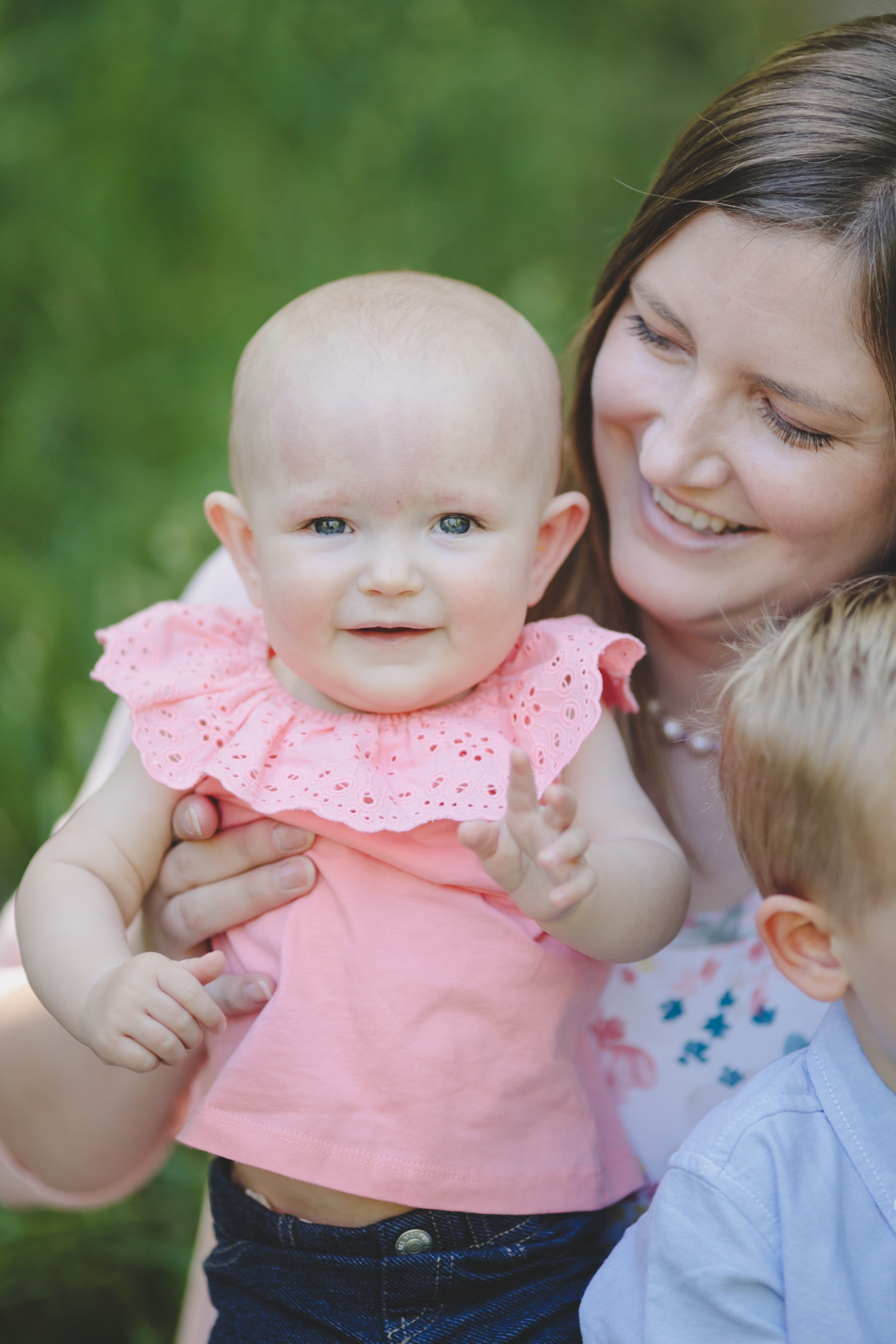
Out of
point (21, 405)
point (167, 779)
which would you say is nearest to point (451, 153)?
point (21, 405)

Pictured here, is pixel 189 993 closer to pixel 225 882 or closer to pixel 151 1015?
pixel 151 1015

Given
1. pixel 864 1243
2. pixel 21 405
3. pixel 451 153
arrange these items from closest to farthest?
pixel 864 1243
pixel 21 405
pixel 451 153

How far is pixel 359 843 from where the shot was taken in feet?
4.84

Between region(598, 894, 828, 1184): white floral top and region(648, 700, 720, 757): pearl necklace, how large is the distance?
0.24 metres

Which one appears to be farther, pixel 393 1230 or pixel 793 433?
pixel 793 433

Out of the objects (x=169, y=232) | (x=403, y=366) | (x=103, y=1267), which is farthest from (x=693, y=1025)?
(x=169, y=232)

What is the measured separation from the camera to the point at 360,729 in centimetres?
153

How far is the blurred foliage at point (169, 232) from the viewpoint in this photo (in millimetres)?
3203

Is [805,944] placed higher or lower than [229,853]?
higher

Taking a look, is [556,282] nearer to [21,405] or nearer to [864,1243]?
[21,405]

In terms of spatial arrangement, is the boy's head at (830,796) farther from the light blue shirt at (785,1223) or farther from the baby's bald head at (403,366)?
the baby's bald head at (403,366)

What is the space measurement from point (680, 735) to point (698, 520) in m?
0.34

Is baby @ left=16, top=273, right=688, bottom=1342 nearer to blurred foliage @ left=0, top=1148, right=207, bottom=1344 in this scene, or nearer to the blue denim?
the blue denim

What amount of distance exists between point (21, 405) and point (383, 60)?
1.63 meters
